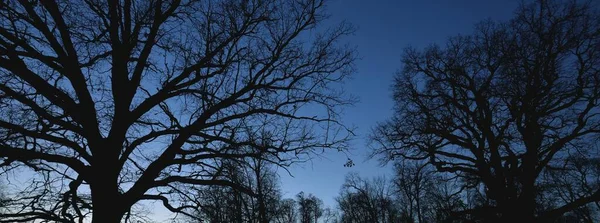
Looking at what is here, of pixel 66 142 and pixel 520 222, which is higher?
pixel 66 142

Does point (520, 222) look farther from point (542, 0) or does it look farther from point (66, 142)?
point (66, 142)

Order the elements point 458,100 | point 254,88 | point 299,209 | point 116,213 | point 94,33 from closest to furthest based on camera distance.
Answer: point 116,213, point 94,33, point 254,88, point 458,100, point 299,209

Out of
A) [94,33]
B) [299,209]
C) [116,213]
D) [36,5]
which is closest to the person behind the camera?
[116,213]

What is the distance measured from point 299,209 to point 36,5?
5741cm

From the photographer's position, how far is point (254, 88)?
27.6 ft

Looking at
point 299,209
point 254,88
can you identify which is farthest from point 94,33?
point 299,209

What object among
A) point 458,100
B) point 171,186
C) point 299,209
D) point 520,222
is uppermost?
point 299,209

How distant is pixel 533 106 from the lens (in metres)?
14.4

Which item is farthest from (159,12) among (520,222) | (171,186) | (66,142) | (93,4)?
(520,222)

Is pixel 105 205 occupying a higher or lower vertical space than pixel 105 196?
lower

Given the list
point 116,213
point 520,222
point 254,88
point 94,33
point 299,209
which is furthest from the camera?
point 299,209

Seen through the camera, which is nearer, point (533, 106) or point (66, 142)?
point (66, 142)

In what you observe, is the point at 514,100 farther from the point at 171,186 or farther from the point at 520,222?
the point at 171,186

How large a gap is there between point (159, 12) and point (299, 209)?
56.4 metres
